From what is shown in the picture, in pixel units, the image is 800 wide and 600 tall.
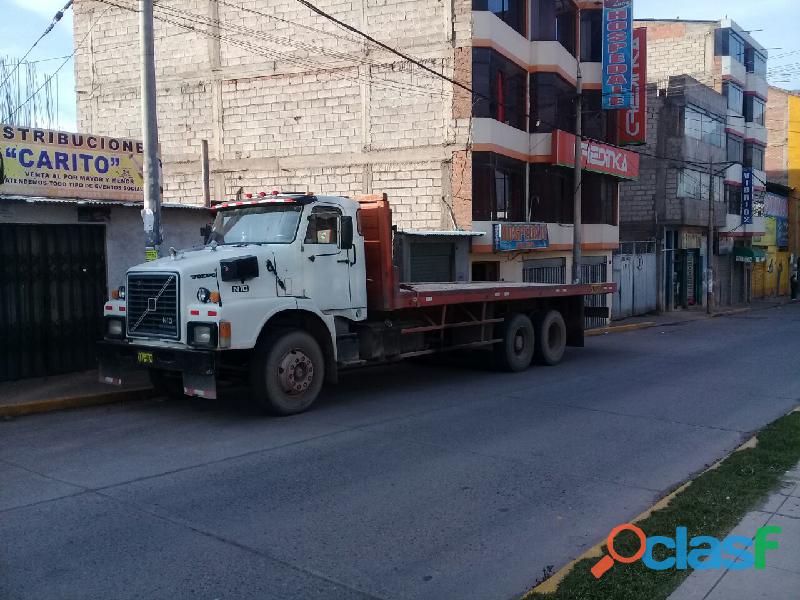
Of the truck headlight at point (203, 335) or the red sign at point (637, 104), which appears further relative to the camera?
the red sign at point (637, 104)

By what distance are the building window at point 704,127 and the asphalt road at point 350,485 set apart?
24768mm

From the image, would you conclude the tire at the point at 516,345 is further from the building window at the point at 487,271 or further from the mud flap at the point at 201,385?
the building window at the point at 487,271

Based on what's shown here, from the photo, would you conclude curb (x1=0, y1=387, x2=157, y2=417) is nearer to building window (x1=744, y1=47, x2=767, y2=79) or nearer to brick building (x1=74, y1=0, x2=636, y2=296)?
brick building (x1=74, y1=0, x2=636, y2=296)

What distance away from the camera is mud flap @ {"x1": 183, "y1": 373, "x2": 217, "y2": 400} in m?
8.60

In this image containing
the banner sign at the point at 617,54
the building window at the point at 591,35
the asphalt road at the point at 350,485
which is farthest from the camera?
the building window at the point at 591,35

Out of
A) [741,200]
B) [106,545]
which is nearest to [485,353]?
[106,545]

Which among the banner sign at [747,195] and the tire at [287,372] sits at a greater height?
the banner sign at [747,195]

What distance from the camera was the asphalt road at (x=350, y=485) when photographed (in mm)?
4648

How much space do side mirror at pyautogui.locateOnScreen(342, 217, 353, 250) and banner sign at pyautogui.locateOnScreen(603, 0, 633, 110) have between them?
17.0m

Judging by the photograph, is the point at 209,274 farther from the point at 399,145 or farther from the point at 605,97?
the point at 605,97

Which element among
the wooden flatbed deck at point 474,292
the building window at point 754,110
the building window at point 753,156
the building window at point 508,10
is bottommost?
the wooden flatbed deck at point 474,292

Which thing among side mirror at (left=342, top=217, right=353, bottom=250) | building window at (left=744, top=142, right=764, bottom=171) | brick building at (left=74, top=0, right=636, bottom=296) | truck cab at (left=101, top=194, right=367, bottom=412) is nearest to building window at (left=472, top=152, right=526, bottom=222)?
brick building at (left=74, top=0, right=636, bottom=296)

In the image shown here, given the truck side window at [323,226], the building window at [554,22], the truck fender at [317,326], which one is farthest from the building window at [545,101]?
the truck fender at [317,326]

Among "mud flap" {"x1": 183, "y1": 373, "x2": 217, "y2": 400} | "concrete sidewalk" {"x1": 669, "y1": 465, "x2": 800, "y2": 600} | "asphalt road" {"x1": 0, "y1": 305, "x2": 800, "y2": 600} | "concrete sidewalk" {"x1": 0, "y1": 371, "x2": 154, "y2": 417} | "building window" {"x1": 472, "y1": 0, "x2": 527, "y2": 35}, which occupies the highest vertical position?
"building window" {"x1": 472, "y1": 0, "x2": 527, "y2": 35}
